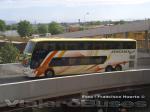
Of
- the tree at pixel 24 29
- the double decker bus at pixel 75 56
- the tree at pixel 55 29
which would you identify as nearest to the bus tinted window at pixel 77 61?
the double decker bus at pixel 75 56

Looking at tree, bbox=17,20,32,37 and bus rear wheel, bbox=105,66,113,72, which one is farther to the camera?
tree, bbox=17,20,32,37

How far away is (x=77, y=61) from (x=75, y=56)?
46 cm

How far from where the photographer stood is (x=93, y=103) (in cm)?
2378

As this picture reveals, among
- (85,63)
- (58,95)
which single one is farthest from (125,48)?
(58,95)

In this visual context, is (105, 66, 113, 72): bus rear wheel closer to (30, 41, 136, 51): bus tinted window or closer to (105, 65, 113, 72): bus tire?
(105, 65, 113, 72): bus tire

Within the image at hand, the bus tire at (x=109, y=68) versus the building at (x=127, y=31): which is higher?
the building at (x=127, y=31)

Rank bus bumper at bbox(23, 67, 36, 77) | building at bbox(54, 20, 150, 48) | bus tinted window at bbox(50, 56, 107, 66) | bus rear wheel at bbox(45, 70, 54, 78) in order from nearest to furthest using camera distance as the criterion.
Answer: bus bumper at bbox(23, 67, 36, 77)
bus rear wheel at bbox(45, 70, 54, 78)
bus tinted window at bbox(50, 56, 107, 66)
building at bbox(54, 20, 150, 48)

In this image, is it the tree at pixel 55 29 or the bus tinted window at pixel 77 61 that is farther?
the tree at pixel 55 29

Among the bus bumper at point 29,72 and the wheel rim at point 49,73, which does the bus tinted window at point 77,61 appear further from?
the bus bumper at point 29,72

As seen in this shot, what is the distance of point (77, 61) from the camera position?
3053cm

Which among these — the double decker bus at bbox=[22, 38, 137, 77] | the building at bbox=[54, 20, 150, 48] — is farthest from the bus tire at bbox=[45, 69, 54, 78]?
the building at bbox=[54, 20, 150, 48]

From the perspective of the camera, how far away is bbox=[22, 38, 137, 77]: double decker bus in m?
28.4

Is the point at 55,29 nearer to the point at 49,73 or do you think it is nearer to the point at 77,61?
the point at 77,61

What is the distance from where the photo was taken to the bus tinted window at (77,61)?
29337mm
